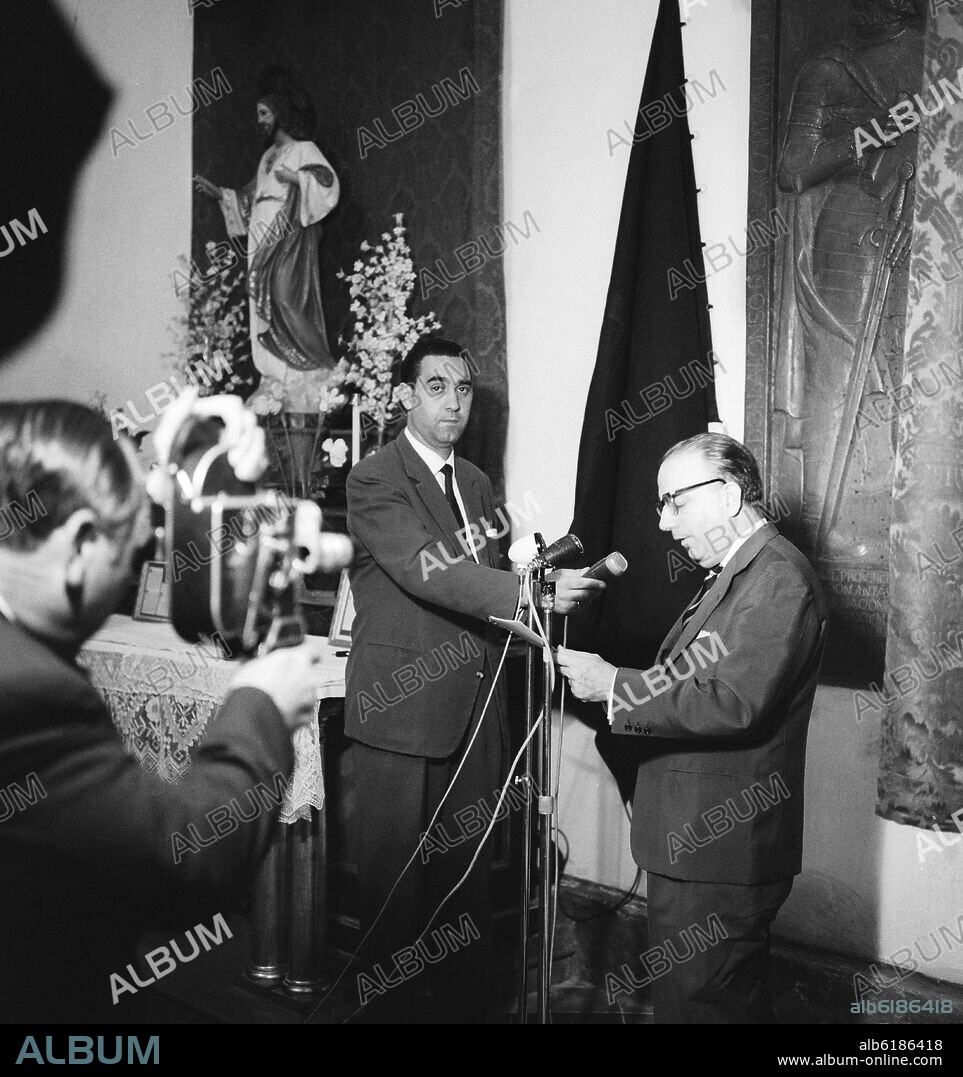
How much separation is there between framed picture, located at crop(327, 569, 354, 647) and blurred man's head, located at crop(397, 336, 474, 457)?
616 millimetres

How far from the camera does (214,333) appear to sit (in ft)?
13.2

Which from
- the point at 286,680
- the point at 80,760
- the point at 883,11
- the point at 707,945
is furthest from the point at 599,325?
the point at 80,760

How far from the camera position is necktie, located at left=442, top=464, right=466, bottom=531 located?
3.00 metres

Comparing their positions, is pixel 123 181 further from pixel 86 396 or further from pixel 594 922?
pixel 594 922

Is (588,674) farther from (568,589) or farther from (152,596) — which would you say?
(152,596)

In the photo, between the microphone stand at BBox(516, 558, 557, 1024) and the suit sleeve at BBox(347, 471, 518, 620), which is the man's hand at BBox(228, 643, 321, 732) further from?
the suit sleeve at BBox(347, 471, 518, 620)

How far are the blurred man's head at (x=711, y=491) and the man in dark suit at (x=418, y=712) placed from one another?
0.71 m

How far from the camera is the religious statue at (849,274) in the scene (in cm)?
300

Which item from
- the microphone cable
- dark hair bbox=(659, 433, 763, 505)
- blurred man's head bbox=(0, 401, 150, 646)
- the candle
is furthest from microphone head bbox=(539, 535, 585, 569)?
the candle

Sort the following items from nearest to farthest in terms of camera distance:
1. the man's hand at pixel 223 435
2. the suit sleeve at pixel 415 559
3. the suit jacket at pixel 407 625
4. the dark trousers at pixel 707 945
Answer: the man's hand at pixel 223 435 → the dark trousers at pixel 707 945 → the suit sleeve at pixel 415 559 → the suit jacket at pixel 407 625

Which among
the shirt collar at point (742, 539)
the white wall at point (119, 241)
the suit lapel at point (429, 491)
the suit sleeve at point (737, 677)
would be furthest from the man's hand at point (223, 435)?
the suit lapel at point (429, 491)

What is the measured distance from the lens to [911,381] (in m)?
2.61

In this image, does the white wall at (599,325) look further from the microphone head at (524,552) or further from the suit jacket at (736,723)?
the microphone head at (524,552)

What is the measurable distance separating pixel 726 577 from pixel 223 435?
3.43 ft
